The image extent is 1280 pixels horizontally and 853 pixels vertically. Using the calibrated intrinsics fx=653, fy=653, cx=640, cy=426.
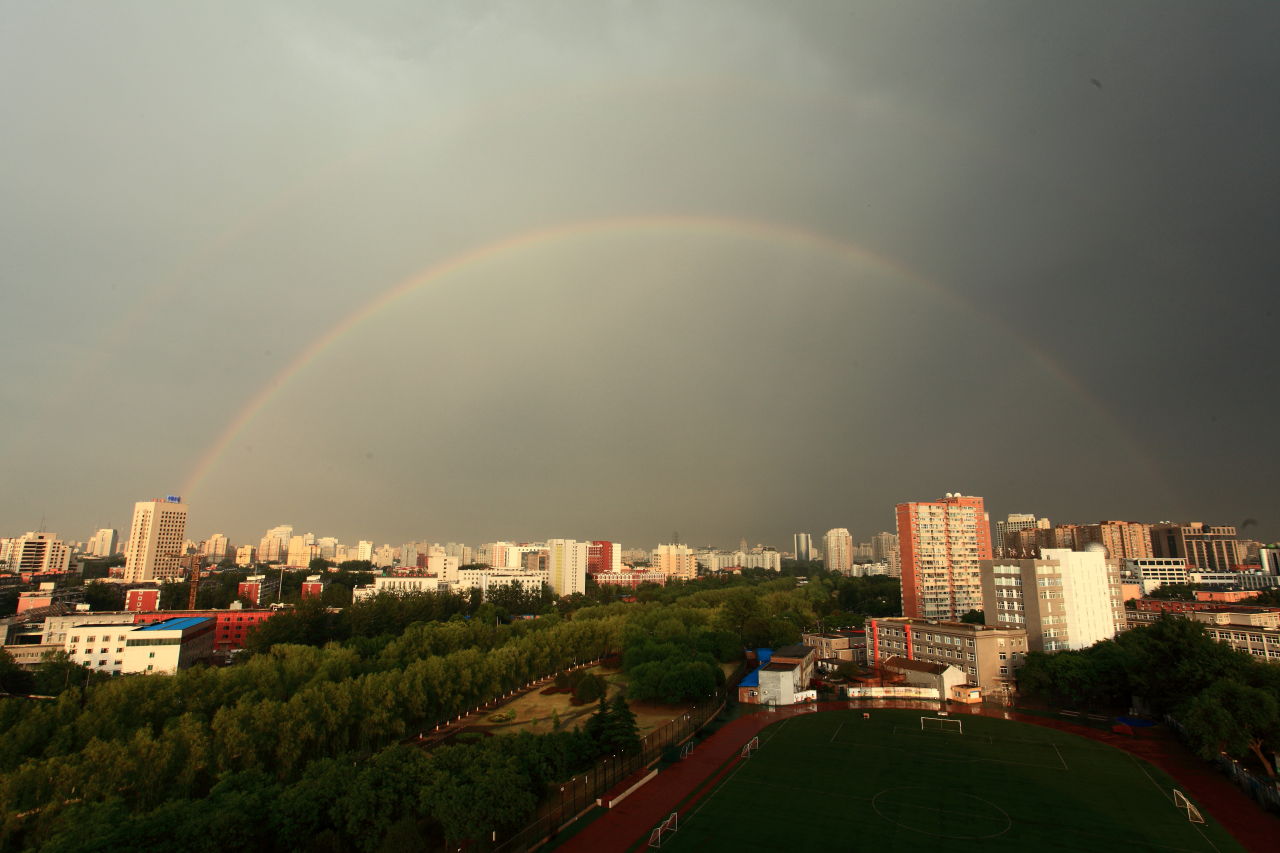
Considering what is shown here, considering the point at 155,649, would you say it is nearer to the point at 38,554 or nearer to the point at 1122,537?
the point at 38,554

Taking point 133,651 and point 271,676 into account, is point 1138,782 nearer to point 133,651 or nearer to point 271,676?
point 271,676

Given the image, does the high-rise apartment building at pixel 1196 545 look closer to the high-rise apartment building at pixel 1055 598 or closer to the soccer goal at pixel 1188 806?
the high-rise apartment building at pixel 1055 598

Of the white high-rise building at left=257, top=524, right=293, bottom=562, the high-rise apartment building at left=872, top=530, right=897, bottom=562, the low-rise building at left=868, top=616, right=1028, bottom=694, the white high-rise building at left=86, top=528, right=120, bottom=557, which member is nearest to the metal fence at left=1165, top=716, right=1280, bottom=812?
the low-rise building at left=868, top=616, right=1028, bottom=694

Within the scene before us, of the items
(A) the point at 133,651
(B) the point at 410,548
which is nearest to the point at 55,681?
(A) the point at 133,651

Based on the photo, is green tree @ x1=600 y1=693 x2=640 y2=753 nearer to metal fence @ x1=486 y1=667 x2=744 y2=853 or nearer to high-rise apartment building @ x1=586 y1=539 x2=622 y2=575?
metal fence @ x1=486 y1=667 x2=744 y2=853

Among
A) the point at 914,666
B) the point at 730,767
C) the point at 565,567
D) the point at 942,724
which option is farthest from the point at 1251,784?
the point at 565,567

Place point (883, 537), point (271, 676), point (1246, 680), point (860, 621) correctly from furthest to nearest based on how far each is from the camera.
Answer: point (883, 537), point (860, 621), point (271, 676), point (1246, 680)

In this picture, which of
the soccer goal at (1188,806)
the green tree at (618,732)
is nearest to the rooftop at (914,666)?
the soccer goal at (1188,806)
